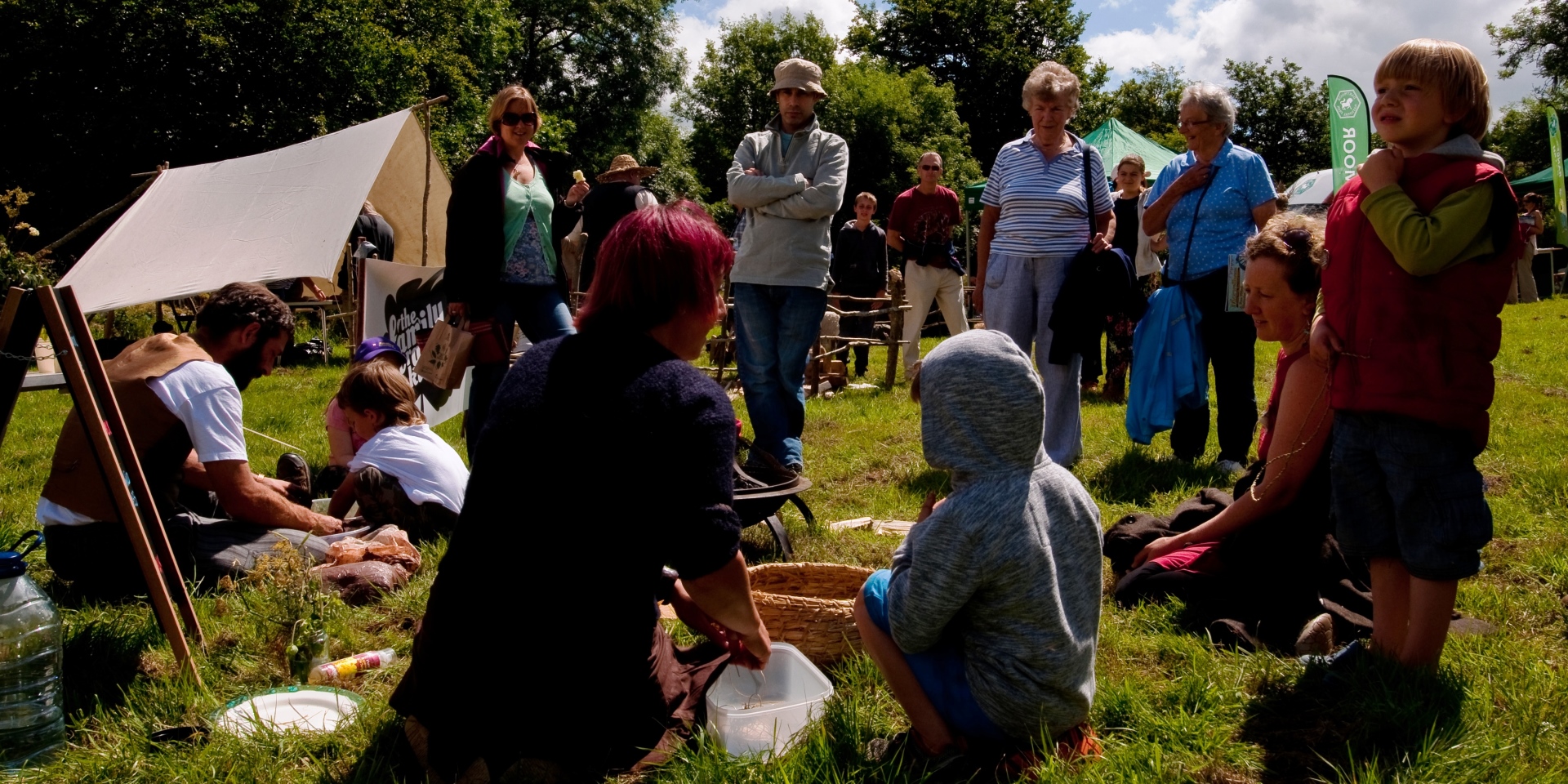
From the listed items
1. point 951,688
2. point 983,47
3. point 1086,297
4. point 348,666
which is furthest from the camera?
point 983,47

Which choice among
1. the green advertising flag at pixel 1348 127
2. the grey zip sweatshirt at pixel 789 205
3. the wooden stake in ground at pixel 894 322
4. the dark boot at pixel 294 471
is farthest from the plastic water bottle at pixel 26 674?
the green advertising flag at pixel 1348 127

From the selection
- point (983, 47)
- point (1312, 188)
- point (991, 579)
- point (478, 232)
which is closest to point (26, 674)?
point (991, 579)

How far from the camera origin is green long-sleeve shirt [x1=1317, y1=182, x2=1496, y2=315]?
2.52 meters

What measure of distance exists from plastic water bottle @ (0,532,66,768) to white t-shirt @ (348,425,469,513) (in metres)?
1.71

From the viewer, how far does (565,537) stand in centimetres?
221

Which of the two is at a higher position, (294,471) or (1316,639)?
(294,471)

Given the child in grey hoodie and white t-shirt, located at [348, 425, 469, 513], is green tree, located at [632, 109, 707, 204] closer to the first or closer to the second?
white t-shirt, located at [348, 425, 469, 513]

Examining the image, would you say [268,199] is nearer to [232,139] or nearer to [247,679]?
[247,679]

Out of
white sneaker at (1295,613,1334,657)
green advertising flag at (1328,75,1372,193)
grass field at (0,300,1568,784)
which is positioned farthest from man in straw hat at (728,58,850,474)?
green advertising flag at (1328,75,1372,193)

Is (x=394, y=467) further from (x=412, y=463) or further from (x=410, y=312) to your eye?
(x=410, y=312)

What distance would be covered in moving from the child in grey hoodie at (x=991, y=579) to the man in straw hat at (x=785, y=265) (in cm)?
286

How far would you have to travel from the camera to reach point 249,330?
4.01 m

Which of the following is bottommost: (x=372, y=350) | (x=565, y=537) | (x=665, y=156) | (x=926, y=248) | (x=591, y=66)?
(x=565, y=537)

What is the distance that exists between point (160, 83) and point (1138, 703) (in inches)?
852
